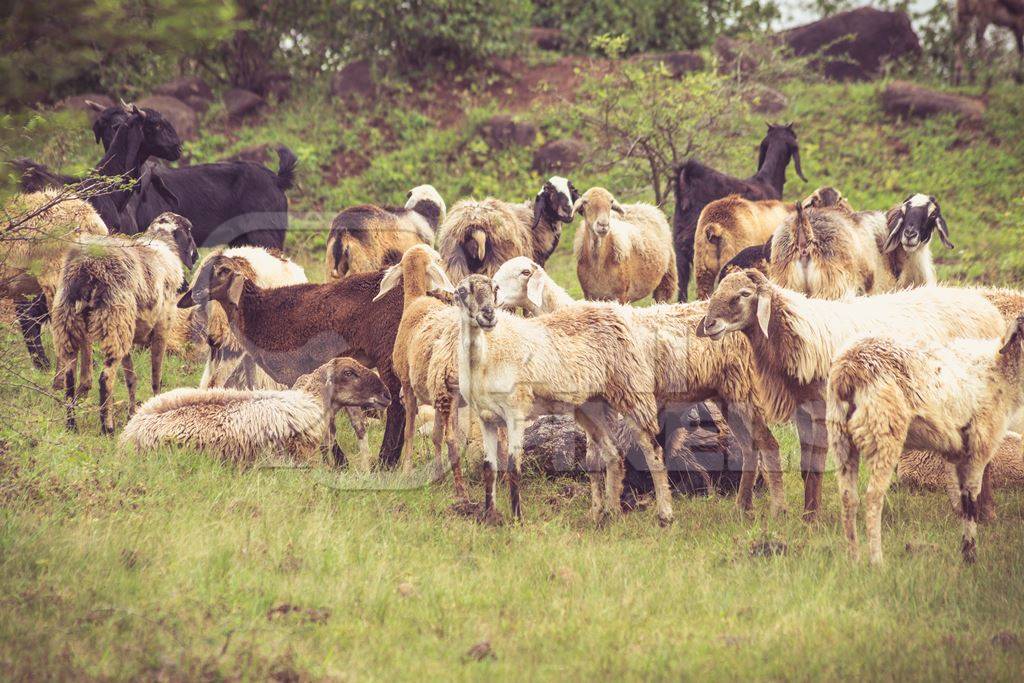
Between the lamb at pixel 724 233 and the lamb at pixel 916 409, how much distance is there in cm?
515

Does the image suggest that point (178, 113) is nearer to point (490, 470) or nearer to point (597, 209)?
point (597, 209)

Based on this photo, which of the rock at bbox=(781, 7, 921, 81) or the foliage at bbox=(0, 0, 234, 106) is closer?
the foliage at bbox=(0, 0, 234, 106)

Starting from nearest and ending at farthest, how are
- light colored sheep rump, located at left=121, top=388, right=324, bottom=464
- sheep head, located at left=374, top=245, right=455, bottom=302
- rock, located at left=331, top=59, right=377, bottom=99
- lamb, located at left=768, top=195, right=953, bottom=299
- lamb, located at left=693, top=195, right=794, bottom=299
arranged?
light colored sheep rump, located at left=121, top=388, right=324, bottom=464 < sheep head, located at left=374, top=245, right=455, bottom=302 < lamb, located at left=768, top=195, right=953, bottom=299 < lamb, located at left=693, top=195, right=794, bottom=299 < rock, located at left=331, top=59, right=377, bottom=99

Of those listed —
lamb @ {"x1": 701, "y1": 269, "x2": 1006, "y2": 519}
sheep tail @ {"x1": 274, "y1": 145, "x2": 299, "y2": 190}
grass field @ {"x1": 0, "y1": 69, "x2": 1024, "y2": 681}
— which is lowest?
grass field @ {"x1": 0, "y1": 69, "x2": 1024, "y2": 681}

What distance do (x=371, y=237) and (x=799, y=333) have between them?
534cm

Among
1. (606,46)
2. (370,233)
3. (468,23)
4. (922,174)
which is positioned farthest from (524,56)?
(370,233)

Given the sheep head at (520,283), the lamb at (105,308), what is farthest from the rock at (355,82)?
the sheep head at (520,283)

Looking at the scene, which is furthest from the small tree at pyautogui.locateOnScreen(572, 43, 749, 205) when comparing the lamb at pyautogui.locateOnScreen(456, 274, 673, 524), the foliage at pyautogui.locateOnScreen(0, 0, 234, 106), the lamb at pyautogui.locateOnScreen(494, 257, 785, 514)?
the foliage at pyautogui.locateOnScreen(0, 0, 234, 106)

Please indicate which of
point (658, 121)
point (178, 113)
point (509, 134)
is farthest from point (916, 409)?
point (178, 113)

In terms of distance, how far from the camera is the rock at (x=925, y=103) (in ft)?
65.7

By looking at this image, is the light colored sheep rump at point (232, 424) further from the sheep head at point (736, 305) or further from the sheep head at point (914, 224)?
the sheep head at point (914, 224)

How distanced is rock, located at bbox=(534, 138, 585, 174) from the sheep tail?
6370 mm

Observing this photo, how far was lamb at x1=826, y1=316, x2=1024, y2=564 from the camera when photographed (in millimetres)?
6156

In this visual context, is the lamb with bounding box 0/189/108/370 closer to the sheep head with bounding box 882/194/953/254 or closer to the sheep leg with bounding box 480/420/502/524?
the sheep leg with bounding box 480/420/502/524
